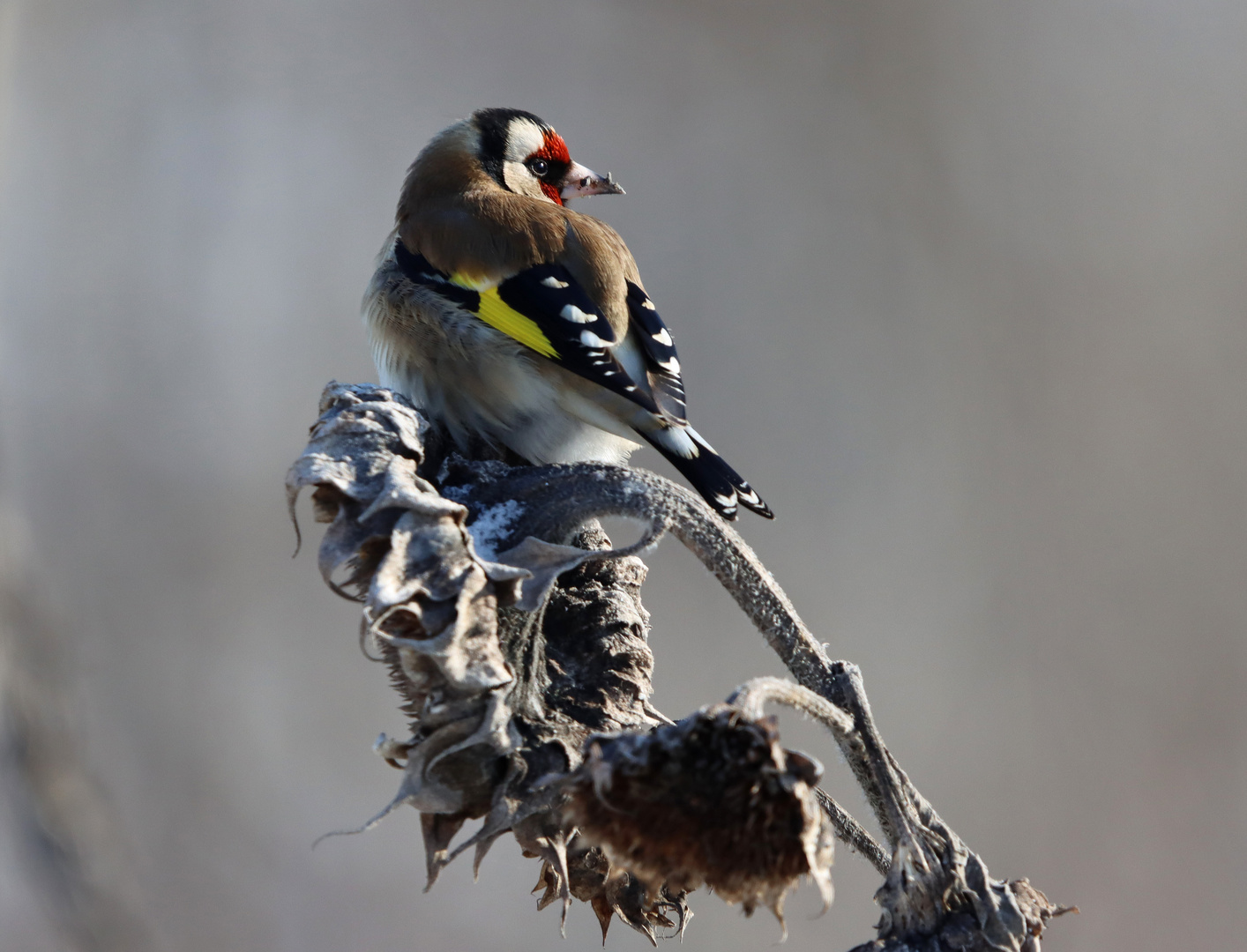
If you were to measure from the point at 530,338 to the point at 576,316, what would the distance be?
0.12m

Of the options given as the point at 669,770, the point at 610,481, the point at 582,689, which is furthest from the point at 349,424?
the point at 669,770

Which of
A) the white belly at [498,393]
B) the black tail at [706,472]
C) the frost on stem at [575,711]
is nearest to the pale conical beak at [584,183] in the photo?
the white belly at [498,393]

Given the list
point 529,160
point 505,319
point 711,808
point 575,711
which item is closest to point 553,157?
point 529,160

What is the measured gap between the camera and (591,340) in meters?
2.18

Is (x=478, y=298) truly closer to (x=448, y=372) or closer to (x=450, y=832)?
(x=448, y=372)

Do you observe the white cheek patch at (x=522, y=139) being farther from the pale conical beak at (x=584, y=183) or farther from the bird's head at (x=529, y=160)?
the pale conical beak at (x=584, y=183)

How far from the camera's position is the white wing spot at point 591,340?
2.17m

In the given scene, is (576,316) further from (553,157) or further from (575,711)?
(553,157)

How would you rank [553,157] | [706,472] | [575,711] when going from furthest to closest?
[553,157] → [706,472] → [575,711]

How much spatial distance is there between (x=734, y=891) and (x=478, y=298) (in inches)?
64.2

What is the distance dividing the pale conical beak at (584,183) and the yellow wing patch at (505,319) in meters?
1.04

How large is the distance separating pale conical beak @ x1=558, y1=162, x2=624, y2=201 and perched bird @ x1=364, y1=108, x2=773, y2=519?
57 cm

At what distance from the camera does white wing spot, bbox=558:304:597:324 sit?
2.24 meters

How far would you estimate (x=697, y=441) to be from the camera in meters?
2.09
